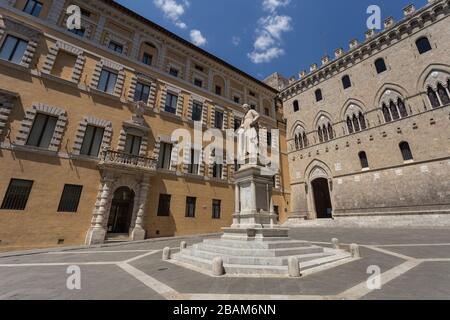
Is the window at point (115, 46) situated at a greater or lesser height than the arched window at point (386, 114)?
greater

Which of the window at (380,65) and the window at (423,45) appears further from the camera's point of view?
the window at (380,65)

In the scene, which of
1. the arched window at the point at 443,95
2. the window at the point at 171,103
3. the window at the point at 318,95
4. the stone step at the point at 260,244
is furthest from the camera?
the window at the point at 318,95

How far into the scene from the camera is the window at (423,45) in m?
18.6

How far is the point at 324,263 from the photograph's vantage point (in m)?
6.59

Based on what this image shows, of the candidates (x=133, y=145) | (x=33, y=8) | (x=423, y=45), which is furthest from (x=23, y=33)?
(x=423, y=45)

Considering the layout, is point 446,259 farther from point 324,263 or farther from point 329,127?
point 329,127

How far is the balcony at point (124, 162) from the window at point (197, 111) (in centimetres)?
688

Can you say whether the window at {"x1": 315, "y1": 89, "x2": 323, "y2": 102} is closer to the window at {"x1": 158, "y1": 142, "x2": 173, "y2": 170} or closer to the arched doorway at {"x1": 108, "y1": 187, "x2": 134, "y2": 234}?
the window at {"x1": 158, "y1": 142, "x2": 173, "y2": 170}

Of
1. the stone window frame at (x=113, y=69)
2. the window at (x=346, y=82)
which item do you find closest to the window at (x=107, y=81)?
the stone window frame at (x=113, y=69)

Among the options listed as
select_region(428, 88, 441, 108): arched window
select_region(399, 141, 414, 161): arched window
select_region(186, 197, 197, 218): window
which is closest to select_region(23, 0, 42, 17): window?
select_region(186, 197, 197, 218): window

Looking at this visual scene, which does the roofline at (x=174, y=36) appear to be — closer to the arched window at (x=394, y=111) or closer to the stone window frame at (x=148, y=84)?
the stone window frame at (x=148, y=84)

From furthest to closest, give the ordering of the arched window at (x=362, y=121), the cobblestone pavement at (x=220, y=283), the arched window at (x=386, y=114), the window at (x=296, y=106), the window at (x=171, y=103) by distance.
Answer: the window at (x=296, y=106) → the arched window at (x=362, y=121) → the arched window at (x=386, y=114) → the window at (x=171, y=103) → the cobblestone pavement at (x=220, y=283)

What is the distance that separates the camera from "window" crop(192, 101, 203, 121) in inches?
817

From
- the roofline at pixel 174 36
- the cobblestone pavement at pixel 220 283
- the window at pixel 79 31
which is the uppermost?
the roofline at pixel 174 36
